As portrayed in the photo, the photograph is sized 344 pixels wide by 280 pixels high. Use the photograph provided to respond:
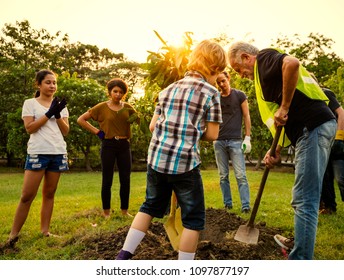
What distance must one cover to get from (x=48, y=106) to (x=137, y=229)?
191 centimetres

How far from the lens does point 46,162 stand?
3.67 m

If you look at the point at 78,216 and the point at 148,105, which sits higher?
the point at 148,105

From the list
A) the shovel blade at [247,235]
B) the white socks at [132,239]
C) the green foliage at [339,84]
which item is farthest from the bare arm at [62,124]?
the green foliage at [339,84]

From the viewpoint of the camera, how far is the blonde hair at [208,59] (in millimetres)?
2490

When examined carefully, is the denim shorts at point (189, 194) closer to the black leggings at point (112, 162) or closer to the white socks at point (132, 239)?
the white socks at point (132, 239)

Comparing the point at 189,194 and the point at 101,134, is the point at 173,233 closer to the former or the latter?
the point at 189,194

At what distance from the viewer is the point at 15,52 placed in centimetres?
989

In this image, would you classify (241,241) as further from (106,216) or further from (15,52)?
(15,52)

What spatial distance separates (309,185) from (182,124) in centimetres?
96

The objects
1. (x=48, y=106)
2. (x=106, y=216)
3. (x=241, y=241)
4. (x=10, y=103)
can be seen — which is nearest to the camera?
(x=241, y=241)

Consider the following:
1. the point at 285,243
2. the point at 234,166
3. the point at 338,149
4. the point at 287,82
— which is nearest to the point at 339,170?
the point at 338,149

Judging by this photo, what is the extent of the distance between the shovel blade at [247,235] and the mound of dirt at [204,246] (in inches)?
1.5

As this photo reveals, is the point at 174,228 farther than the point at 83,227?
No
